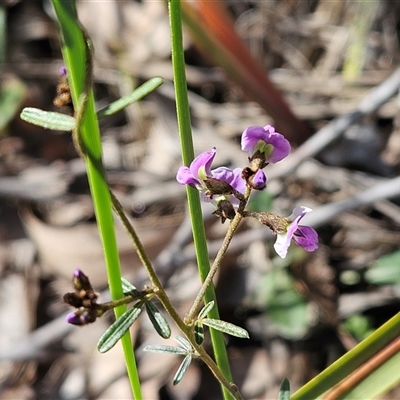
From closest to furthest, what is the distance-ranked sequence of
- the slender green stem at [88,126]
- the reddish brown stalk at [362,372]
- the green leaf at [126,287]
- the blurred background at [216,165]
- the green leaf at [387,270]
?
1. the slender green stem at [88,126]
2. the green leaf at [126,287]
3. the reddish brown stalk at [362,372]
4. the green leaf at [387,270]
5. the blurred background at [216,165]

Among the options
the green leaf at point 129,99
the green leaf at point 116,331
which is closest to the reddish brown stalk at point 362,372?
the green leaf at point 116,331

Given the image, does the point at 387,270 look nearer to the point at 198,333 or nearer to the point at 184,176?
the point at 198,333

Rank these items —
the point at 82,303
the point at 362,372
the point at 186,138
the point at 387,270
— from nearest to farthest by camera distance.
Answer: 1. the point at 82,303
2. the point at 186,138
3. the point at 362,372
4. the point at 387,270

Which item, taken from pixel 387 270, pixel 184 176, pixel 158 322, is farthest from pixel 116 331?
pixel 387 270

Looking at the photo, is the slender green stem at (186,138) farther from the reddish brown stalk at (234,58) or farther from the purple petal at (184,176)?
the reddish brown stalk at (234,58)

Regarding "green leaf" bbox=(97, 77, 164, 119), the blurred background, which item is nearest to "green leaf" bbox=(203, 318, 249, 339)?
"green leaf" bbox=(97, 77, 164, 119)

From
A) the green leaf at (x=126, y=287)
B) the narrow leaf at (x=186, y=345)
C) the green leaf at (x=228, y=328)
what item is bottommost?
the narrow leaf at (x=186, y=345)

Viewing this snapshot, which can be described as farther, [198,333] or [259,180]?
[198,333]
